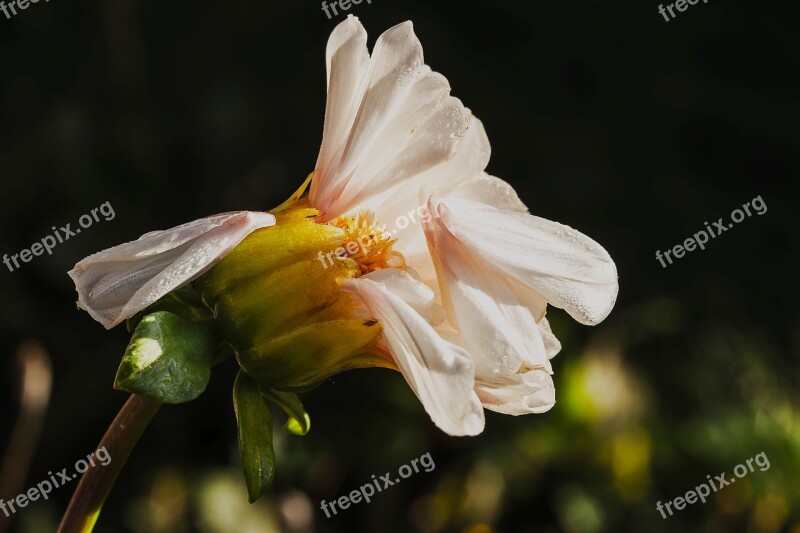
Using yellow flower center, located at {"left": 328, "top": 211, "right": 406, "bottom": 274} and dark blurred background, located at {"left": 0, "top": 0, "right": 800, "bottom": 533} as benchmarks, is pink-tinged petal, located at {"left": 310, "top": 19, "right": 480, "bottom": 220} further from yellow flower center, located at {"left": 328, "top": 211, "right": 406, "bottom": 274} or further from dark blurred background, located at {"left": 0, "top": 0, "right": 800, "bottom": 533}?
dark blurred background, located at {"left": 0, "top": 0, "right": 800, "bottom": 533}

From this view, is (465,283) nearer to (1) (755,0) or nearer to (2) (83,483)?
(2) (83,483)

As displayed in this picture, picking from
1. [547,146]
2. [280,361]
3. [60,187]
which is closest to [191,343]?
[280,361]

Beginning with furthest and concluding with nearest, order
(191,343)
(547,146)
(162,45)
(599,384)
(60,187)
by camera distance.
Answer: (547,146)
(162,45)
(60,187)
(599,384)
(191,343)
